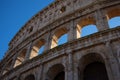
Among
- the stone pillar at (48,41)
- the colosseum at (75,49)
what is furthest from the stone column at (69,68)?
the stone pillar at (48,41)

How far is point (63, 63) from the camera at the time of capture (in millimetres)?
11016

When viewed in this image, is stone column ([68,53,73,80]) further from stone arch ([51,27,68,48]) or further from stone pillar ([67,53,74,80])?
stone arch ([51,27,68,48])

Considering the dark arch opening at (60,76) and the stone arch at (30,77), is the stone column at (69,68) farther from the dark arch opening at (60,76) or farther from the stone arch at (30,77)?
the stone arch at (30,77)

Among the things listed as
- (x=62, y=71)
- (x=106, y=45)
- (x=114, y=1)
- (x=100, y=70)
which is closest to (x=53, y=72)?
(x=62, y=71)

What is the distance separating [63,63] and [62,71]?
36.9 inches

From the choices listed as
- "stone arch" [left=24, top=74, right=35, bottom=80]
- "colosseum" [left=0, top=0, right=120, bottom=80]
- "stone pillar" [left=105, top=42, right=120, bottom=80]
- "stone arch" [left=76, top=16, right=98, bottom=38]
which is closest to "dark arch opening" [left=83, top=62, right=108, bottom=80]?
"colosseum" [left=0, top=0, right=120, bottom=80]

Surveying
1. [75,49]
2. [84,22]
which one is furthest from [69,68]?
[84,22]

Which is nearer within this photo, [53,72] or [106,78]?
[106,78]

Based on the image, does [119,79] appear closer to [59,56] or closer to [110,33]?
[110,33]

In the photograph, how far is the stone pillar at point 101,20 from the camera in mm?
12059

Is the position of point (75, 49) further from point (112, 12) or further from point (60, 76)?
point (112, 12)

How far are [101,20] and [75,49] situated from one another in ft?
10.5

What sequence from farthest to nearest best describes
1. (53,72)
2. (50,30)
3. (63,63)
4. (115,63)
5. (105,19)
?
(50,30)
(105,19)
(53,72)
(63,63)
(115,63)

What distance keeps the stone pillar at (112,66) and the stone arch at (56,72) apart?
125 inches
